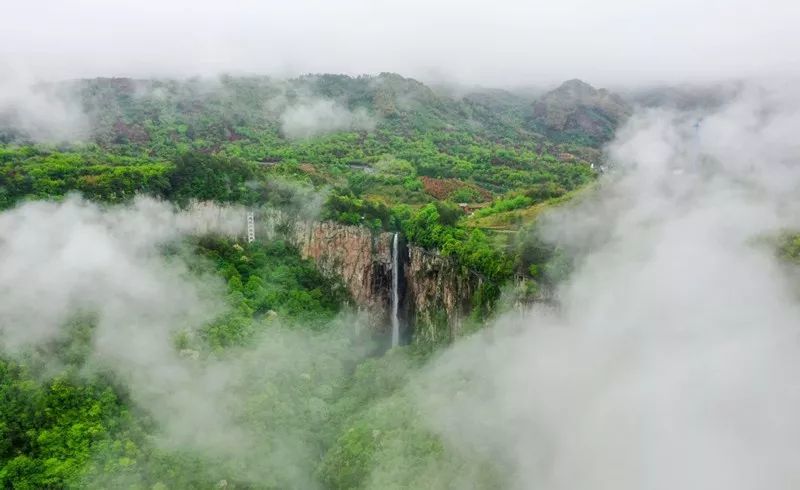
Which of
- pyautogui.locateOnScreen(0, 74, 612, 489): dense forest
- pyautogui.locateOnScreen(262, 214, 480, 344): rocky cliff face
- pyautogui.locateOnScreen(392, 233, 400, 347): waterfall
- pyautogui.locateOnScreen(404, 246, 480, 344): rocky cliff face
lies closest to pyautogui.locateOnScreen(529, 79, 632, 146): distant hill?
pyautogui.locateOnScreen(0, 74, 612, 489): dense forest

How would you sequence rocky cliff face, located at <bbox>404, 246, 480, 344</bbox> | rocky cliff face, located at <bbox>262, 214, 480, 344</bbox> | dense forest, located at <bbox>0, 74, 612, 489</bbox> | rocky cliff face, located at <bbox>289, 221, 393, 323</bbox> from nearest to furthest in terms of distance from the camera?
dense forest, located at <bbox>0, 74, 612, 489</bbox>
rocky cliff face, located at <bbox>404, 246, 480, 344</bbox>
rocky cliff face, located at <bbox>262, 214, 480, 344</bbox>
rocky cliff face, located at <bbox>289, 221, 393, 323</bbox>

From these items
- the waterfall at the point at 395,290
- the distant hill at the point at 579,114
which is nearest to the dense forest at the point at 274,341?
the waterfall at the point at 395,290

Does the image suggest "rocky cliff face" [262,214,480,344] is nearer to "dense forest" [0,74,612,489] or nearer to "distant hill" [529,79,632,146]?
"dense forest" [0,74,612,489]

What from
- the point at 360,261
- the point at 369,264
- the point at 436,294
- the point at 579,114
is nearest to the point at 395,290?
the point at 369,264

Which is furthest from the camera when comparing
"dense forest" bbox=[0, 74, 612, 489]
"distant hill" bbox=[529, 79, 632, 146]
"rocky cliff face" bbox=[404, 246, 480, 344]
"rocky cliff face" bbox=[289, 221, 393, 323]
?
"distant hill" bbox=[529, 79, 632, 146]

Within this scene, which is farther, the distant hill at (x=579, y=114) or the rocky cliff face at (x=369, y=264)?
the distant hill at (x=579, y=114)

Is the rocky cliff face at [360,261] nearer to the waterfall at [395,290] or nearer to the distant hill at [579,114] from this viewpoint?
the waterfall at [395,290]

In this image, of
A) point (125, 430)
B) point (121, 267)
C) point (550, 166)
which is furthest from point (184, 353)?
point (550, 166)
